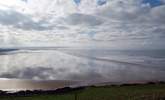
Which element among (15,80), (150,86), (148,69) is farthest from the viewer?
(148,69)

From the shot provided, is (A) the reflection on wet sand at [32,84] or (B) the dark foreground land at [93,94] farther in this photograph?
(A) the reflection on wet sand at [32,84]

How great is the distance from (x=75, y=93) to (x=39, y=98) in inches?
168

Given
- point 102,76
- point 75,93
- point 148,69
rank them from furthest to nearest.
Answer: point 148,69 < point 102,76 < point 75,93

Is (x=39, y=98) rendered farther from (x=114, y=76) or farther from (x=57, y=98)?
(x=114, y=76)

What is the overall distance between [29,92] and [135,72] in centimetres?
2430

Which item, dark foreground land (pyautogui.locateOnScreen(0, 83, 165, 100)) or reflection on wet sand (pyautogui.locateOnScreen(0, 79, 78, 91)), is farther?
reflection on wet sand (pyautogui.locateOnScreen(0, 79, 78, 91))

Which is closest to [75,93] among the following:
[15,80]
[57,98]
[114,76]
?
[57,98]

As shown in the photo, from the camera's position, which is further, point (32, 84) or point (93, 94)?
point (32, 84)

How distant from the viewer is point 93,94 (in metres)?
35.8

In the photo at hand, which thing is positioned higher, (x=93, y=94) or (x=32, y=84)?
(x=32, y=84)

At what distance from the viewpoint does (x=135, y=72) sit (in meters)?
56.6

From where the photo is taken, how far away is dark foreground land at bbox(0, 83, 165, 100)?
33.0 meters

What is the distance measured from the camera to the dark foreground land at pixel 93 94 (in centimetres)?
3303

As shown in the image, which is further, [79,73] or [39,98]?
[79,73]
